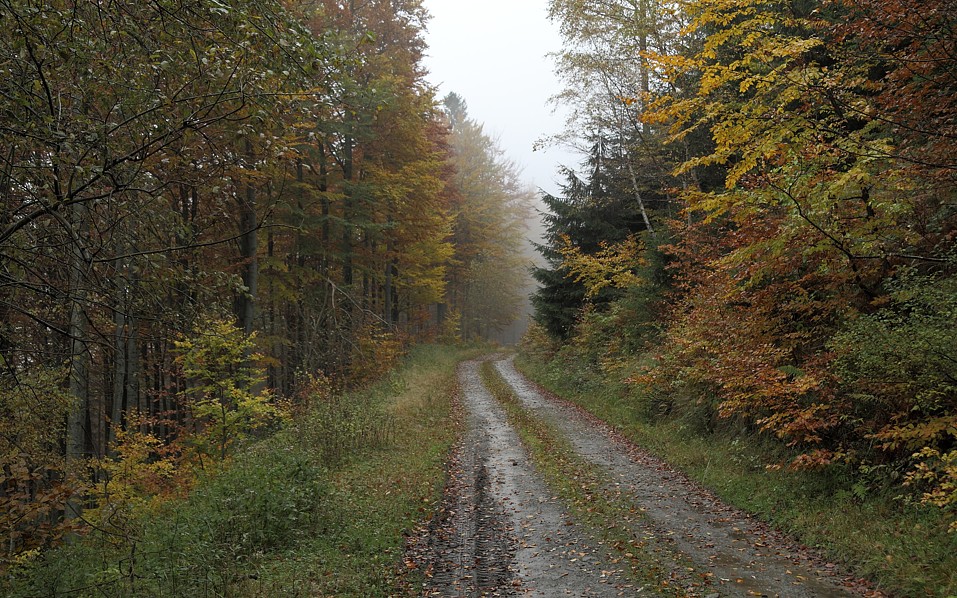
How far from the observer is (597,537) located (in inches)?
281

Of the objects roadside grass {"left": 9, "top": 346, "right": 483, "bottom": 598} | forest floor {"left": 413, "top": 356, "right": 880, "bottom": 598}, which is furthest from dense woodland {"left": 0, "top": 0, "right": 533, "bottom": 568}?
forest floor {"left": 413, "top": 356, "right": 880, "bottom": 598}

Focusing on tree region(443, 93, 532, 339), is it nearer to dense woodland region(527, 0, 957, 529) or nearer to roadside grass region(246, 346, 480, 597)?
roadside grass region(246, 346, 480, 597)

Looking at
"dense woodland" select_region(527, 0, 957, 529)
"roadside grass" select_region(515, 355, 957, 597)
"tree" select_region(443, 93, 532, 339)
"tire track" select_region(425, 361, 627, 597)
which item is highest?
"tree" select_region(443, 93, 532, 339)

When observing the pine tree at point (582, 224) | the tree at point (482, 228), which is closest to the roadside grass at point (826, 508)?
the pine tree at point (582, 224)

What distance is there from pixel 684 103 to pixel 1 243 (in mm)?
9096

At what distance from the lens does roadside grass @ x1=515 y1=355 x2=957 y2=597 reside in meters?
5.36

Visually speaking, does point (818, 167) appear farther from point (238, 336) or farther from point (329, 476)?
point (238, 336)

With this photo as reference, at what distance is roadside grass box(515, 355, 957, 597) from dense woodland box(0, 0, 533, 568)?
21.8ft

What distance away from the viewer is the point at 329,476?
9.61 meters

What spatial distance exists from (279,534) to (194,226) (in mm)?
6312

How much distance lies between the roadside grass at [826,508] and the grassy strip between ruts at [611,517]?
1601mm

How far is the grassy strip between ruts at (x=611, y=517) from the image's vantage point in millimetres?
5895

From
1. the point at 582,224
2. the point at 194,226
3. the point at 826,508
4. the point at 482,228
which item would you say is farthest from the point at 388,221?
the point at 482,228

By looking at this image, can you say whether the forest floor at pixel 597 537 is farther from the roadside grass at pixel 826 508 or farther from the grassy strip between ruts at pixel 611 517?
the roadside grass at pixel 826 508
